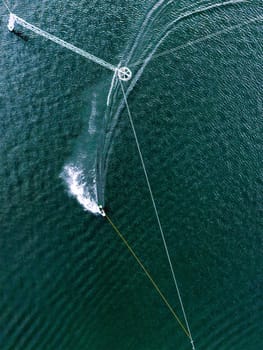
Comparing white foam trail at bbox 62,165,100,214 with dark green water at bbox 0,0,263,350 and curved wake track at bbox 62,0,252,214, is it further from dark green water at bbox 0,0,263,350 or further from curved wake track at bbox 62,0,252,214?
dark green water at bbox 0,0,263,350

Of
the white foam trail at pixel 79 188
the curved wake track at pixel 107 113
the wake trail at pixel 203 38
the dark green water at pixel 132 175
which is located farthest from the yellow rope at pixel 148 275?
the wake trail at pixel 203 38

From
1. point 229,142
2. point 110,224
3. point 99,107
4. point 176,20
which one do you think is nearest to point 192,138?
point 229,142

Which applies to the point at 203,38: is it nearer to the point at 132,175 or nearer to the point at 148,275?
the point at 132,175

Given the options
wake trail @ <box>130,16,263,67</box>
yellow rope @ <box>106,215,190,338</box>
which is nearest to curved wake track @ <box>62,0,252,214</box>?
wake trail @ <box>130,16,263,67</box>

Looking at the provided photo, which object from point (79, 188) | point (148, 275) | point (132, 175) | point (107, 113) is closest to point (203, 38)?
point (107, 113)

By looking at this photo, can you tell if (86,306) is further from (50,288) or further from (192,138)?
(192,138)
